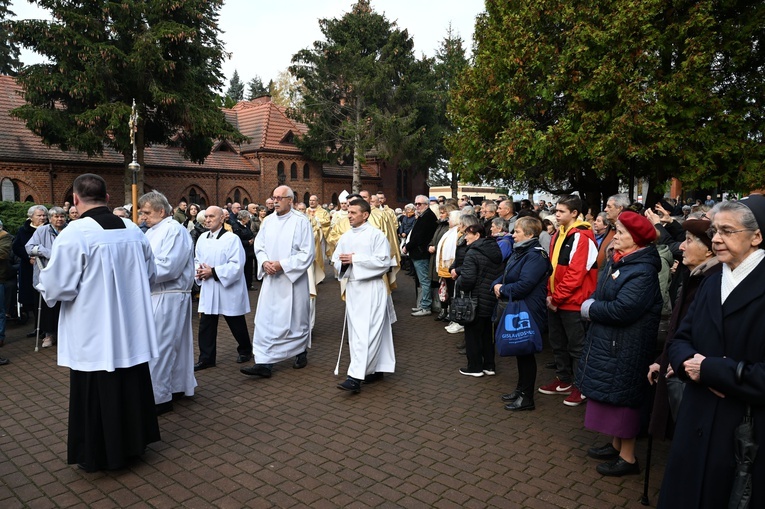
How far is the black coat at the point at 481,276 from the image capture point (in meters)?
6.57

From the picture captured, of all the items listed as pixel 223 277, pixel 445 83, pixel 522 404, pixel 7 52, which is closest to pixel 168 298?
pixel 223 277

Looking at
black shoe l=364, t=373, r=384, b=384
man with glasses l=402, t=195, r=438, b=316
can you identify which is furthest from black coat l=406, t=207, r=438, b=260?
black shoe l=364, t=373, r=384, b=384

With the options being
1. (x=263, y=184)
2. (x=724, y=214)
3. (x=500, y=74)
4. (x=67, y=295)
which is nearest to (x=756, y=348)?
(x=724, y=214)

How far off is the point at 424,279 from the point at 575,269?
16.7 ft

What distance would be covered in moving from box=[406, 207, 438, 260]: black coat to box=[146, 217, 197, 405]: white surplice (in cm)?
535

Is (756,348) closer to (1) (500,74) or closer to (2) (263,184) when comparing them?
(1) (500,74)

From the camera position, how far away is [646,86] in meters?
15.0

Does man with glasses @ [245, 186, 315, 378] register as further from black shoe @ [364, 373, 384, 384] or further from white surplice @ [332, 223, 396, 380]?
black shoe @ [364, 373, 384, 384]

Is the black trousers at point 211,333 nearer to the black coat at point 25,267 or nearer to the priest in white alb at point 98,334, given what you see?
the priest in white alb at point 98,334

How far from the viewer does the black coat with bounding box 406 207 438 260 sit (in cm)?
1066

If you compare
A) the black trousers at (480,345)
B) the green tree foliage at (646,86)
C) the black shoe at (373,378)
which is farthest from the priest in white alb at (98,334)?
the green tree foliage at (646,86)

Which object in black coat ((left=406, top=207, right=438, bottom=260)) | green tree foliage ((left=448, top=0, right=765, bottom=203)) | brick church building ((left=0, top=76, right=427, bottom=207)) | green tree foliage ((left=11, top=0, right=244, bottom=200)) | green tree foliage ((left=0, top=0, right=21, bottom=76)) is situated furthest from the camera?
green tree foliage ((left=0, top=0, right=21, bottom=76))

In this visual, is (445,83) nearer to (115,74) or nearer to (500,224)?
(115,74)

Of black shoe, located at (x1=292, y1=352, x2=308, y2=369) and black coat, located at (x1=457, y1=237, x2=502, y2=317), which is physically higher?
black coat, located at (x1=457, y1=237, x2=502, y2=317)
